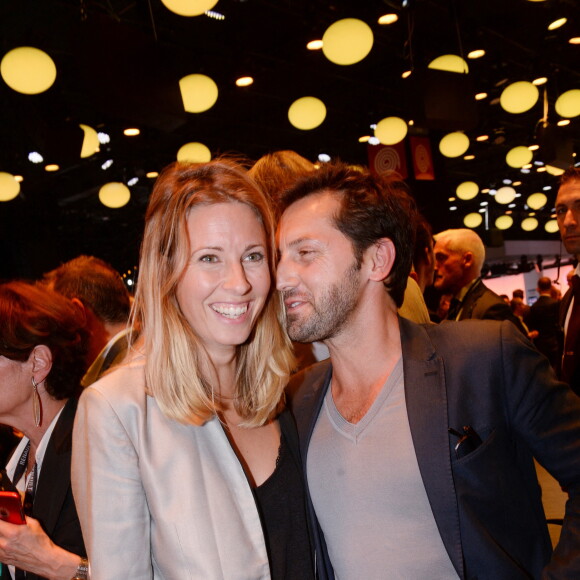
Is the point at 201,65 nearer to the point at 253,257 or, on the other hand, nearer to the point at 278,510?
the point at 253,257

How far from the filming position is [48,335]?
2143 millimetres

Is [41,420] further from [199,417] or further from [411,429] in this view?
[411,429]

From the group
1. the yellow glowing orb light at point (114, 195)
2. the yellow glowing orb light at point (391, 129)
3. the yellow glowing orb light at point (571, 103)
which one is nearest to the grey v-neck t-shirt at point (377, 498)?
the yellow glowing orb light at point (391, 129)

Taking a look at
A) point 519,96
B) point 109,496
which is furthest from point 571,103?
point 109,496

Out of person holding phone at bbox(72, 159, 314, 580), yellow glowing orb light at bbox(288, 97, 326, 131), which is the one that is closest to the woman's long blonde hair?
person holding phone at bbox(72, 159, 314, 580)

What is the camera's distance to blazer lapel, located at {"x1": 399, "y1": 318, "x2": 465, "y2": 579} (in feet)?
4.89

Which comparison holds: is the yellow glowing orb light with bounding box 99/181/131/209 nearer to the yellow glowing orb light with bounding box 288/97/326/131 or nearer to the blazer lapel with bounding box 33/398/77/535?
the yellow glowing orb light with bounding box 288/97/326/131

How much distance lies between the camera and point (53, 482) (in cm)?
188

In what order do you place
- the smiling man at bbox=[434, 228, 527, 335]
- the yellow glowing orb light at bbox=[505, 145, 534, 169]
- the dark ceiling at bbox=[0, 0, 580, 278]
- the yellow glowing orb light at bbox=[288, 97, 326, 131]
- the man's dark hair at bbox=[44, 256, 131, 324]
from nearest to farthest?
the man's dark hair at bbox=[44, 256, 131, 324]
the dark ceiling at bbox=[0, 0, 580, 278]
the smiling man at bbox=[434, 228, 527, 335]
the yellow glowing orb light at bbox=[288, 97, 326, 131]
the yellow glowing orb light at bbox=[505, 145, 534, 169]

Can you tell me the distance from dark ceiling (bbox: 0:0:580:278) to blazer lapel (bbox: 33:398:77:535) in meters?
2.56

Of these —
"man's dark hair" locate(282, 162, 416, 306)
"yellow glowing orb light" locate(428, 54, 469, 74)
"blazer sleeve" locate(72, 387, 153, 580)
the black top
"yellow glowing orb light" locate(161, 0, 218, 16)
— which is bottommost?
the black top

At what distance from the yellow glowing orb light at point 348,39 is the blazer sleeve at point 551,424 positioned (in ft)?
9.70

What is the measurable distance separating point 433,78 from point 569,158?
3875 mm

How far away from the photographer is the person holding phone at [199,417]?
1392 mm
